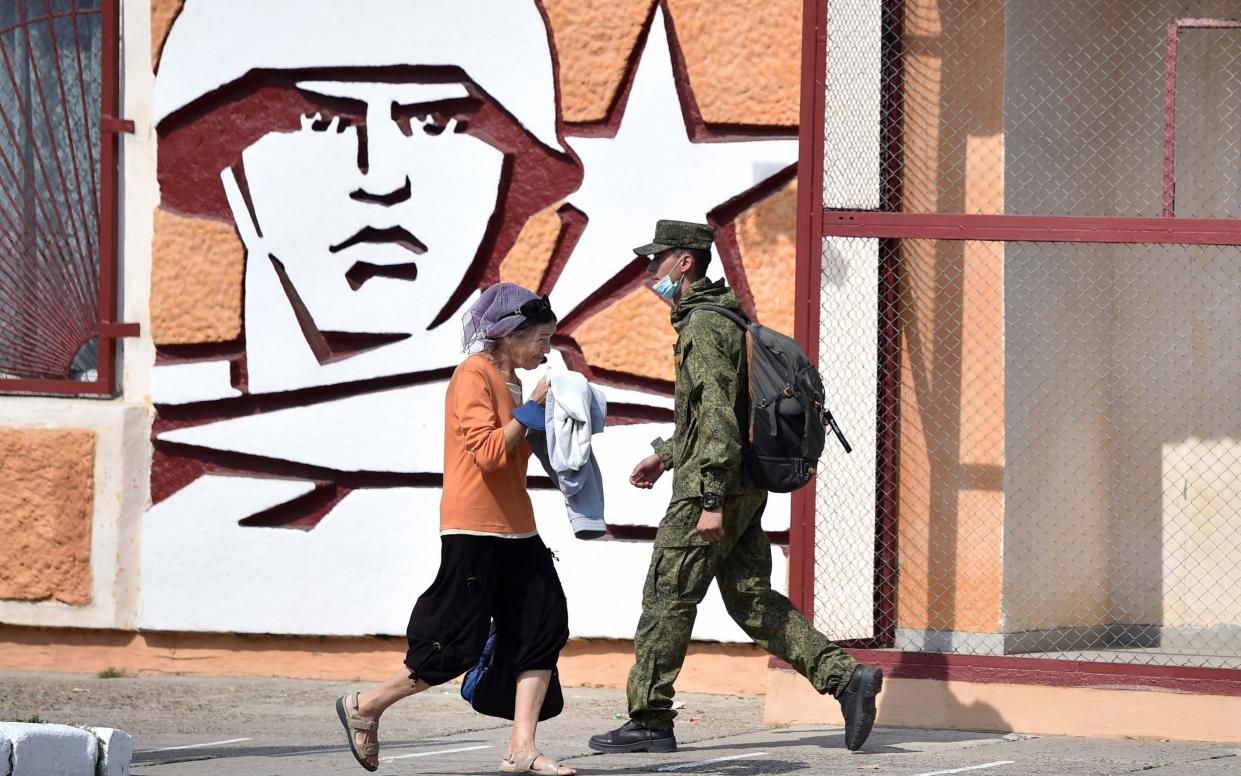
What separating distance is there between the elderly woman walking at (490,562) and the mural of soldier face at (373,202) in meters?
2.85

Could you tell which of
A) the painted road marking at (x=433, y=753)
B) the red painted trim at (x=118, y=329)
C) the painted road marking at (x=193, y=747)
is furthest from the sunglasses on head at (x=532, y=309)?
the red painted trim at (x=118, y=329)

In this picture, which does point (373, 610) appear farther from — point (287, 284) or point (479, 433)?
point (479, 433)

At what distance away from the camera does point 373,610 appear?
8.81 metres

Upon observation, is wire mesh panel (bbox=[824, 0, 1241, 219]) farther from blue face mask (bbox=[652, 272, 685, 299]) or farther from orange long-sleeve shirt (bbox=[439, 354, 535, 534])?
orange long-sleeve shirt (bbox=[439, 354, 535, 534])

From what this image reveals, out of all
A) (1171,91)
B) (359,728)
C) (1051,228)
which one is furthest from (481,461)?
(1171,91)

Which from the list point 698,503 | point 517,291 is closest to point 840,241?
point 698,503

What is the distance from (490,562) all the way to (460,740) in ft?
5.43

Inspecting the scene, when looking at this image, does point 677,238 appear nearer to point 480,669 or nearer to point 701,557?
point 701,557

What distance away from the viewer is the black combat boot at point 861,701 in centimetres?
648

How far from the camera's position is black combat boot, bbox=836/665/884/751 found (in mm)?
6480

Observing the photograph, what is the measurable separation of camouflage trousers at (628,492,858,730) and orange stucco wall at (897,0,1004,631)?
1.59 meters

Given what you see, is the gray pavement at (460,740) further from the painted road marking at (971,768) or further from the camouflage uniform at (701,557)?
the camouflage uniform at (701,557)

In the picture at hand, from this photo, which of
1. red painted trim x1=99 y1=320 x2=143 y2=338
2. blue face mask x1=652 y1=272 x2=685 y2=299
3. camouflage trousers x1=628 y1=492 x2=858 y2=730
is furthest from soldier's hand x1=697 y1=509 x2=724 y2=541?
red painted trim x1=99 y1=320 x2=143 y2=338

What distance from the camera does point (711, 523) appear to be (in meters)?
6.32
